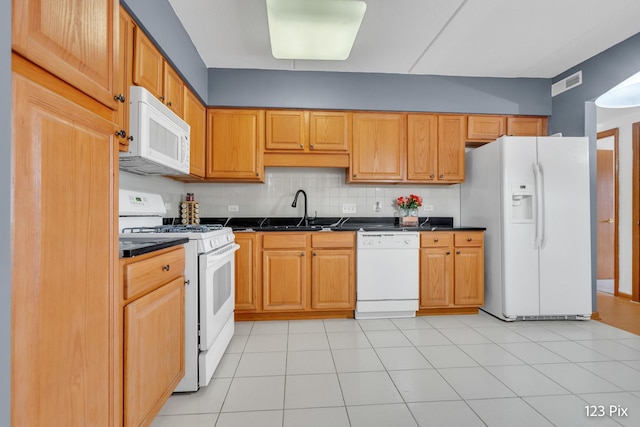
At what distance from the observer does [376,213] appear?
358 cm

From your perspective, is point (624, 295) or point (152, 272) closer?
point (152, 272)

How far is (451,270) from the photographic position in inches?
122

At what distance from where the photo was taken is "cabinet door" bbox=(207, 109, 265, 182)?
3107 millimetres

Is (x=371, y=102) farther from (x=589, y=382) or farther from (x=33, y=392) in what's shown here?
(x=33, y=392)

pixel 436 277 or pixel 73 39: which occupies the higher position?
pixel 73 39

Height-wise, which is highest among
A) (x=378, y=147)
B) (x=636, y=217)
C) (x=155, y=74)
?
(x=155, y=74)

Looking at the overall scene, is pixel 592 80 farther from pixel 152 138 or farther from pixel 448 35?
pixel 152 138

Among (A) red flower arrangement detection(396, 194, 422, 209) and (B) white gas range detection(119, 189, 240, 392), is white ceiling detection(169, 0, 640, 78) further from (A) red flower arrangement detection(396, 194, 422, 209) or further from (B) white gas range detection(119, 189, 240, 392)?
(B) white gas range detection(119, 189, 240, 392)

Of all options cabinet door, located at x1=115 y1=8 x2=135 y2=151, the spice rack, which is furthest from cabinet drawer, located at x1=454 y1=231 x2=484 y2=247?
cabinet door, located at x1=115 y1=8 x2=135 y2=151

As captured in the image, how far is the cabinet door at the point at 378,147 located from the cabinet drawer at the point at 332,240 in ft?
2.08

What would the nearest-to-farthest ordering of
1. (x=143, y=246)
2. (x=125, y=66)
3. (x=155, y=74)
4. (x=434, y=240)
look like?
(x=143, y=246) < (x=125, y=66) < (x=155, y=74) < (x=434, y=240)

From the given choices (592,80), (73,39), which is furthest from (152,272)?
(592,80)

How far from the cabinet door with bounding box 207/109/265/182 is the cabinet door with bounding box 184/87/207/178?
0.28 feet

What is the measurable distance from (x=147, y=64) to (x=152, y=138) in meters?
0.51
